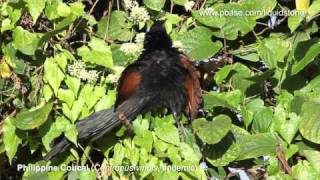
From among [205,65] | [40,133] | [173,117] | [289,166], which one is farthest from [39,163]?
[289,166]

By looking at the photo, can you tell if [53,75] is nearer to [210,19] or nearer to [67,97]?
[67,97]

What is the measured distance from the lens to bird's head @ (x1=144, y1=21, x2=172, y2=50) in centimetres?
181

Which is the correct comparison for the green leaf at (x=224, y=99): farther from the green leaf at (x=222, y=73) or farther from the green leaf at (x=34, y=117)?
the green leaf at (x=34, y=117)

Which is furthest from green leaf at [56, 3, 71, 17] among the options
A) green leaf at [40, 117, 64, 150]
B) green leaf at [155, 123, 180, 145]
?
A: green leaf at [155, 123, 180, 145]

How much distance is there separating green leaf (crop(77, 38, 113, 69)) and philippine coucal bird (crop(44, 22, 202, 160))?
6 centimetres

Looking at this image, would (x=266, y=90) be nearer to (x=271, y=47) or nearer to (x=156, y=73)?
(x=271, y=47)

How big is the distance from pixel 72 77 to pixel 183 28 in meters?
0.31

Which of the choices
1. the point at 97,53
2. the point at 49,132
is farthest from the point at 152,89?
the point at 49,132

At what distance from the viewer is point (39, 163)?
1.86 m

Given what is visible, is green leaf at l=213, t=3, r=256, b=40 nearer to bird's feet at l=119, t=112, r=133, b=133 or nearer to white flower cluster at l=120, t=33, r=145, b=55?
white flower cluster at l=120, t=33, r=145, b=55

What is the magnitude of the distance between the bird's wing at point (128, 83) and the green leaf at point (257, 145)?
0.28 meters

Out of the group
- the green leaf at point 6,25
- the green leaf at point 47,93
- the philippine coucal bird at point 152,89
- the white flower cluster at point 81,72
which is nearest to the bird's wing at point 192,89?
the philippine coucal bird at point 152,89

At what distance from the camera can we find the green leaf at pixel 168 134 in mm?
1772

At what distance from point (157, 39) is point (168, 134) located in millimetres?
226
